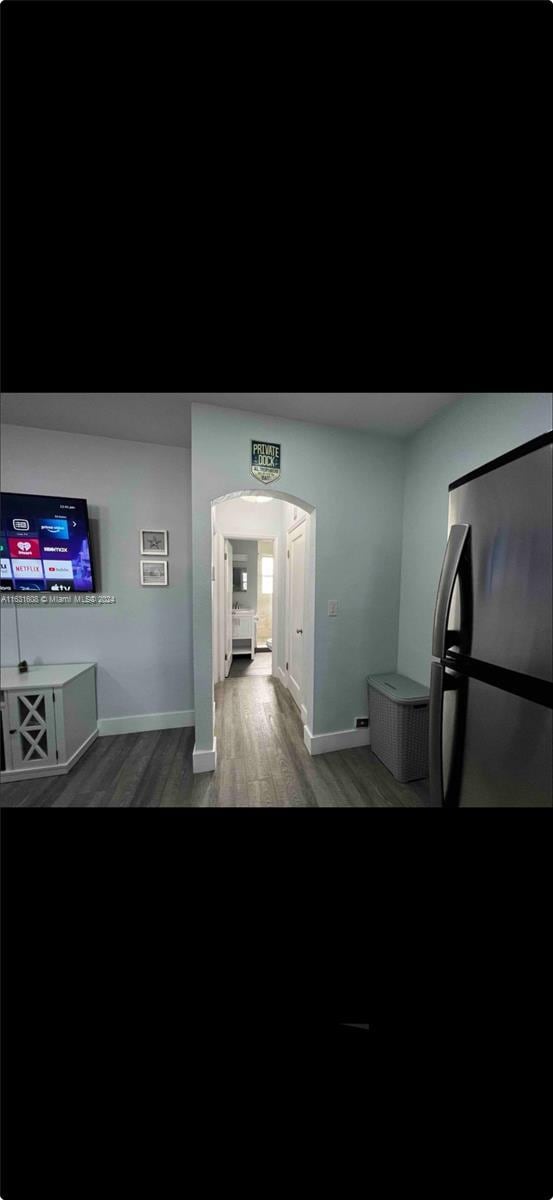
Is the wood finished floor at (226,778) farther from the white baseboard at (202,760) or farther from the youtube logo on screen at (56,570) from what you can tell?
the youtube logo on screen at (56,570)

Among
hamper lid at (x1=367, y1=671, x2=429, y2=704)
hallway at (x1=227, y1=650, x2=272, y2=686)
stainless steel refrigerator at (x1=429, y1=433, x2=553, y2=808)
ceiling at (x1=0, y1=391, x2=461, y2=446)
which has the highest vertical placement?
ceiling at (x1=0, y1=391, x2=461, y2=446)

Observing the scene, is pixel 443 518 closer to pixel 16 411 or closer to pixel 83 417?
pixel 83 417

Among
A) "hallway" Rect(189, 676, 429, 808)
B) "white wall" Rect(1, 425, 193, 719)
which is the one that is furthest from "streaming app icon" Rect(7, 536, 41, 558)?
"hallway" Rect(189, 676, 429, 808)

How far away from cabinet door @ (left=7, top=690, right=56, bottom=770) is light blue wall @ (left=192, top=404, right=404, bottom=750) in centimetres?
91

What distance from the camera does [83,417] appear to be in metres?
2.16

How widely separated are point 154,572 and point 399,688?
6.55ft

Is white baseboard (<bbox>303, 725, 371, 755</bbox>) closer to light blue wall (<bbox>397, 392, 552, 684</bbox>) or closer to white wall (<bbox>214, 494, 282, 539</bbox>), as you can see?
light blue wall (<bbox>397, 392, 552, 684</bbox>)

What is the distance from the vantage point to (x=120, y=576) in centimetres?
259

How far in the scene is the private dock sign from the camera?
2025 mm

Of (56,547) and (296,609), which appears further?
(296,609)

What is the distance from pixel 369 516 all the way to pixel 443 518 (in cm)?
52

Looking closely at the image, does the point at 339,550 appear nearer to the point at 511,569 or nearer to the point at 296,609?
the point at 296,609

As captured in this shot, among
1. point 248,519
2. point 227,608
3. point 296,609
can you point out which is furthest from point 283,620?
point 248,519
